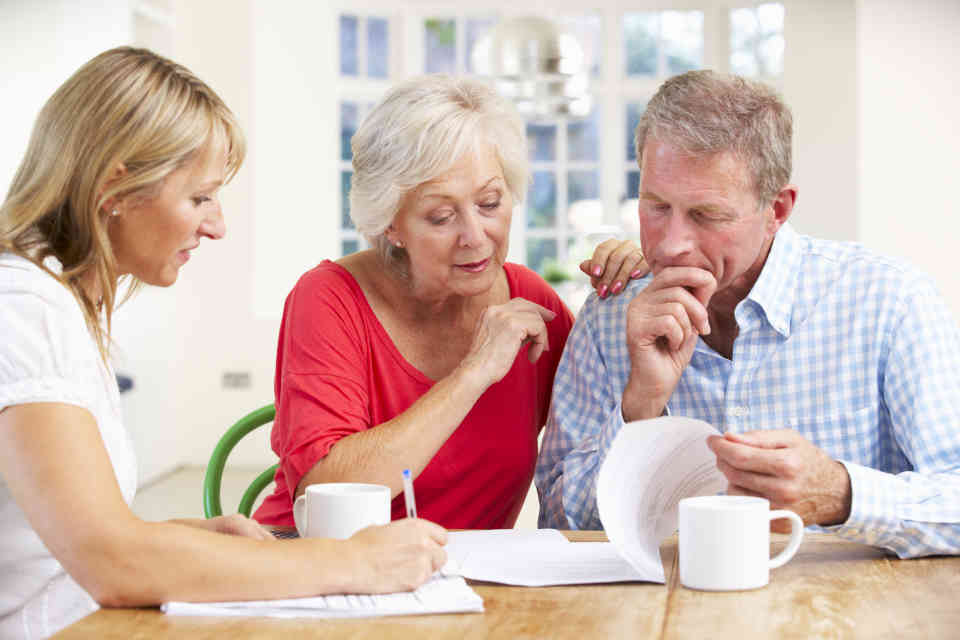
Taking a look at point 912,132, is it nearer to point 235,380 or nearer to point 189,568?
point 235,380

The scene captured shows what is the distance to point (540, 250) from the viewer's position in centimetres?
818

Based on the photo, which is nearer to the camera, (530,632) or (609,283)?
(530,632)

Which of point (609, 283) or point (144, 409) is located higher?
point (609, 283)

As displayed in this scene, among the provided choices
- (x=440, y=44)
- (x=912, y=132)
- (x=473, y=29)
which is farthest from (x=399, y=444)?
(x=473, y=29)

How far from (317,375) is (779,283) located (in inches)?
29.3

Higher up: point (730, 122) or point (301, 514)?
point (730, 122)

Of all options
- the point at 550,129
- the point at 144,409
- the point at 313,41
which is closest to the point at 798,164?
the point at 550,129

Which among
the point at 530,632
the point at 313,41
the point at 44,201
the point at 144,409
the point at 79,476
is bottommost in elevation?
the point at 144,409

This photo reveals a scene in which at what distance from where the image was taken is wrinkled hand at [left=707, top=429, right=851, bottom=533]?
133cm

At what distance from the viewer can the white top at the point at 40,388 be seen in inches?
46.9

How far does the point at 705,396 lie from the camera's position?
5.87ft

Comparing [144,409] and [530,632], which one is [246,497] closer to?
[530,632]

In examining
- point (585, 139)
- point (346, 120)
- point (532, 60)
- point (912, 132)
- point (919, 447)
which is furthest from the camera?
point (585, 139)

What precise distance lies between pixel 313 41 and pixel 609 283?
19.5ft
